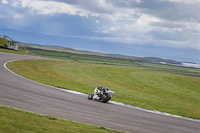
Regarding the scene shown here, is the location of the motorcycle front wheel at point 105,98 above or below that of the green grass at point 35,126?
below

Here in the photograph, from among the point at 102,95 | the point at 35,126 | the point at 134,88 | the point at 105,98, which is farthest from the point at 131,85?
the point at 35,126

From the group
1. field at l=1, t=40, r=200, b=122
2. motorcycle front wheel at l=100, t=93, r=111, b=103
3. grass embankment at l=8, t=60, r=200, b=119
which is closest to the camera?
motorcycle front wheel at l=100, t=93, r=111, b=103

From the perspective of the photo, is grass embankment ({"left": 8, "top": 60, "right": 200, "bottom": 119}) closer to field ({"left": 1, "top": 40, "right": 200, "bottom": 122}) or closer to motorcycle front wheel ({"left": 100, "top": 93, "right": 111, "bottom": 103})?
field ({"left": 1, "top": 40, "right": 200, "bottom": 122})

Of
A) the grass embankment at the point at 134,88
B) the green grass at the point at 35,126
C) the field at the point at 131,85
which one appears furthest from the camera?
the field at the point at 131,85

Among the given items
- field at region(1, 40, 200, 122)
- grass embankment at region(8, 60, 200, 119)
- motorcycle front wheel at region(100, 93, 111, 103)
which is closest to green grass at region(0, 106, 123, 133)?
motorcycle front wheel at region(100, 93, 111, 103)

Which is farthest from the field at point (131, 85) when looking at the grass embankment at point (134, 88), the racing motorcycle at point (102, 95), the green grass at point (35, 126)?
the green grass at point (35, 126)

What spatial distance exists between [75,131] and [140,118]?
6852mm

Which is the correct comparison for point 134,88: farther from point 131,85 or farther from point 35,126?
point 35,126

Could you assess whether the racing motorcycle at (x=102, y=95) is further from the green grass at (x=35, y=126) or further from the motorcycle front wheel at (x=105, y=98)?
the green grass at (x=35, y=126)

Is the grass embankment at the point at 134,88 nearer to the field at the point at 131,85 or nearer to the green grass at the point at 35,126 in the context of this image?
the field at the point at 131,85

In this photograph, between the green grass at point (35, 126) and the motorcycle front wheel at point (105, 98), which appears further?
the motorcycle front wheel at point (105, 98)

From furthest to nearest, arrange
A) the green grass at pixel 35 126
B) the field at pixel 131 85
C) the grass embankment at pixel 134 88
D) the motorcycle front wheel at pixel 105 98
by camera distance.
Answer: the field at pixel 131 85
the grass embankment at pixel 134 88
the motorcycle front wheel at pixel 105 98
the green grass at pixel 35 126

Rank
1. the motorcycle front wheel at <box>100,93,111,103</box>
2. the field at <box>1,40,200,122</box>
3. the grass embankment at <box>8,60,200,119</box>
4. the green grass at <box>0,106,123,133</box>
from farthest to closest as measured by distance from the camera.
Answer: the field at <box>1,40,200,122</box>
the grass embankment at <box>8,60,200,119</box>
the motorcycle front wheel at <box>100,93,111,103</box>
the green grass at <box>0,106,123,133</box>

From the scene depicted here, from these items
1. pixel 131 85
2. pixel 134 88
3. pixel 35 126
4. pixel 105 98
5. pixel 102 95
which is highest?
pixel 35 126
